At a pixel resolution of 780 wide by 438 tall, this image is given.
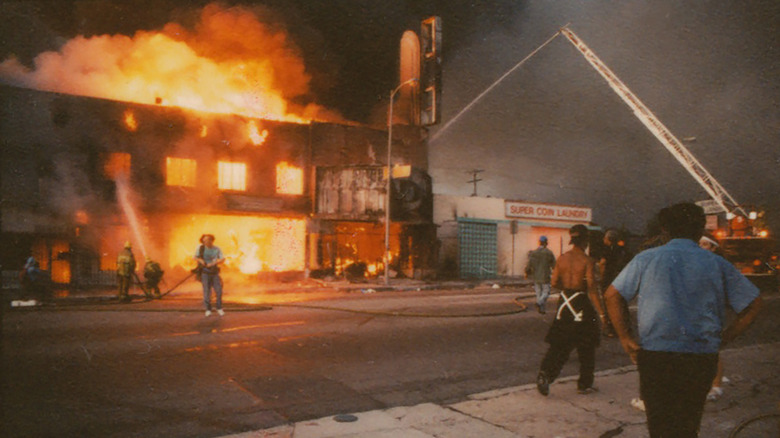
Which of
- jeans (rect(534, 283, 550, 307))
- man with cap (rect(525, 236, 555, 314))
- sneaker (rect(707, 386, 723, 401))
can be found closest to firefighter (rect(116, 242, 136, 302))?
man with cap (rect(525, 236, 555, 314))

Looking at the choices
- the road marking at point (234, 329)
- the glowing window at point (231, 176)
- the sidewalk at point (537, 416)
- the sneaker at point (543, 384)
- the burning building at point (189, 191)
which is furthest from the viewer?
the glowing window at point (231, 176)

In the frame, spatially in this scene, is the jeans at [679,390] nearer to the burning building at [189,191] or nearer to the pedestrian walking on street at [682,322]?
the pedestrian walking on street at [682,322]

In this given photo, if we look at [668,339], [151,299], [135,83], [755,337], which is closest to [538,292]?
[755,337]

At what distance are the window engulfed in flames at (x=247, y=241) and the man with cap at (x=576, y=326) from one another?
22.1 metres

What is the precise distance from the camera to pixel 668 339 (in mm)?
3004

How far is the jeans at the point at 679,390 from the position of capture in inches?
117

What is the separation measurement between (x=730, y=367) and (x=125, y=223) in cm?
2378

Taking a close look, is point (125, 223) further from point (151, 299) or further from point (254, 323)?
point (254, 323)

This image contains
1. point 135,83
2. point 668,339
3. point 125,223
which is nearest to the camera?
point 668,339

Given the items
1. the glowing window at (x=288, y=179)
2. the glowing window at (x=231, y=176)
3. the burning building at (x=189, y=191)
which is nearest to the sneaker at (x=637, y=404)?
the burning building at (x=189, y=191)

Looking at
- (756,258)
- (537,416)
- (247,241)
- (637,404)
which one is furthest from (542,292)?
(247,241)

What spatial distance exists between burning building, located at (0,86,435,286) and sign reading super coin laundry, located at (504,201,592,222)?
765 cm

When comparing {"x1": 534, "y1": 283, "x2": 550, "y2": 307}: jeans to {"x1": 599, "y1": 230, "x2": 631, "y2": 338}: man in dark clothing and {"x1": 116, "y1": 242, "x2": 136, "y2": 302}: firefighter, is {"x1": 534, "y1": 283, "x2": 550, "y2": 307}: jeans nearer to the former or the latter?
{"x1": 599, "y1": 230, "x2": 631, "y2": 338}: man in dark clothing

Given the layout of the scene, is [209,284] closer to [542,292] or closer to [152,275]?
[152,275]
